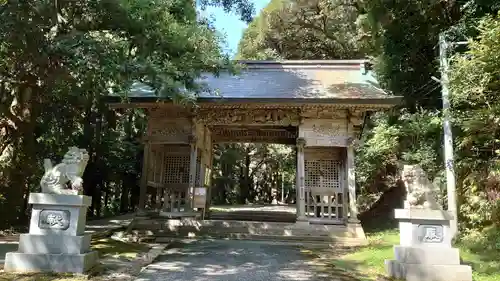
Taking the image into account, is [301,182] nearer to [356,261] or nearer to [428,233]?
[356,261]

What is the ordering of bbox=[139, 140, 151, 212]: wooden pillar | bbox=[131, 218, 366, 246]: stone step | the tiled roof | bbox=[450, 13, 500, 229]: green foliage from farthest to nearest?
bbox=[139, 140, 151, 212]: wooden pillar, the tiled roof, bbox=[131, 218, 366, 246]: stone step, bbox=[450, 13, 500, 229]: green foliage

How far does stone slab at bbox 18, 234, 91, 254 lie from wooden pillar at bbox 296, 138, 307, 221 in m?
6.31

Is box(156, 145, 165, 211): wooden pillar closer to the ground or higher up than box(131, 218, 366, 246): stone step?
higher up

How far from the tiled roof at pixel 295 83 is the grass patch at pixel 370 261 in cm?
396

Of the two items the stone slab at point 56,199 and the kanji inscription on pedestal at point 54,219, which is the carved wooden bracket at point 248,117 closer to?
the stone slab at point 56,199

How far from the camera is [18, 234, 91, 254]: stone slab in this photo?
5945mm

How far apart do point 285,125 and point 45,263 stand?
301 inches

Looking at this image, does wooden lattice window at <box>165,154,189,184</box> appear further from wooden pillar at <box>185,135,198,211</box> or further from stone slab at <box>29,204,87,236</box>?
stone slab at <box>29,204,87,236</box>

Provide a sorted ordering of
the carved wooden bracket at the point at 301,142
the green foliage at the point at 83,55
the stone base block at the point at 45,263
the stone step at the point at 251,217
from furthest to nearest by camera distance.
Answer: the stone step at the point at 251,217 → the carved wooden bracket at the point at 301,142 → the green foliage at the point at 83,55 → the stone base block at the point at 45,263

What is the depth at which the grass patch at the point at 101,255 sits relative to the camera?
554 cm

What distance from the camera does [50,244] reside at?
596 cm


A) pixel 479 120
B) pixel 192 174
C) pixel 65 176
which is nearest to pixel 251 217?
pixel 192 174

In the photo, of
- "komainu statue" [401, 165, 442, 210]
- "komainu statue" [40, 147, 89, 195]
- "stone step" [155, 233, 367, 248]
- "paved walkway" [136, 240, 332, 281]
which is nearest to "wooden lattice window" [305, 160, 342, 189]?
"stone step" [155, 233, 367, 248]

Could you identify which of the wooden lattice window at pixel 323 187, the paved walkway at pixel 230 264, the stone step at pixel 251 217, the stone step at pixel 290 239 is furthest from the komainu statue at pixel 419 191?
the stone step at pixel 251 217
